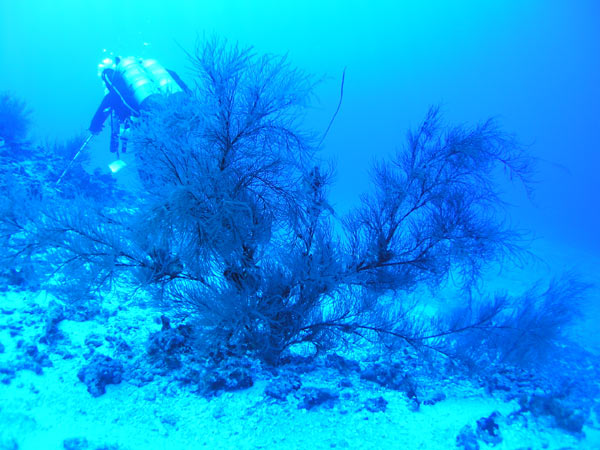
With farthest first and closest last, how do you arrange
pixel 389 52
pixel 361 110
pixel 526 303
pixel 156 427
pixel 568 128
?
pixel 361 110
pixel 389 52
pixel 568 128
pixel 526 303
pixel 156 427

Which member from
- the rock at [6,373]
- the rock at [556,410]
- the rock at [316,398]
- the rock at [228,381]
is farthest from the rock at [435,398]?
the rock at [6,373]

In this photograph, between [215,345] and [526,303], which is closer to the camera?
[215,345]

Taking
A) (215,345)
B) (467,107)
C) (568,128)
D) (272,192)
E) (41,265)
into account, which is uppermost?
(467,107)

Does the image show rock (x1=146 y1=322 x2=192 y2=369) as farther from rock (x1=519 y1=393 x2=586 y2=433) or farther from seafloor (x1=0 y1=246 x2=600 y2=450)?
rock (x1=519 y1=393 x2=586 y2=433)

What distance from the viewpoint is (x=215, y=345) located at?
4.32m

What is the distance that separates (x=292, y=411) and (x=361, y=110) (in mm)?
139079

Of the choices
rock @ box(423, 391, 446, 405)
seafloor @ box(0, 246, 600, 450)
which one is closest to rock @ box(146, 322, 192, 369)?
seafloor @ box(0, 246, 600, 450)

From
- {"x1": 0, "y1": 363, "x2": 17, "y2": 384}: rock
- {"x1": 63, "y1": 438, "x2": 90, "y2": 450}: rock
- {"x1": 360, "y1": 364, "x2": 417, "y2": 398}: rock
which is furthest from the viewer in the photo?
{"x1": 360, "y1": 364, "x2": 417, "y2": 398}: rock

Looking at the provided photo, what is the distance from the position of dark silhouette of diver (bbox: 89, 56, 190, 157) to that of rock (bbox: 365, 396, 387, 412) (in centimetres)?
759

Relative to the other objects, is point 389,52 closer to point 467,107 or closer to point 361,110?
point 361,110

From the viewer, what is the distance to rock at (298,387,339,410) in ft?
12.9

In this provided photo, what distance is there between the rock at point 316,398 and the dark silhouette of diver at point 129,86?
7.13 metres

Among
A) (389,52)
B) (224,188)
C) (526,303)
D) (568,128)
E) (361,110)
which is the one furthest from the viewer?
(361,110)

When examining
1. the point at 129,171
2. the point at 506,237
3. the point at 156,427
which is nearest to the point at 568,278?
the point at 506,237
